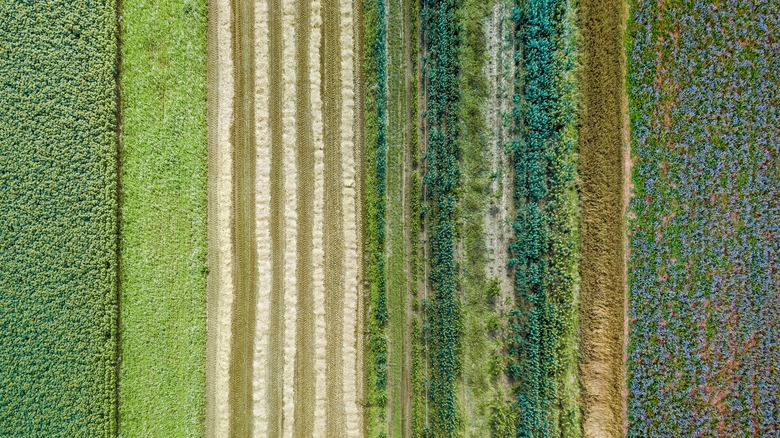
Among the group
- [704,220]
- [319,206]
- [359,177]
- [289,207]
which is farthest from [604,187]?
[289,207]

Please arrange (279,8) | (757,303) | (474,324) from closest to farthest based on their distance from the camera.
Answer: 1. (757,303)
2. (474,324)
3. (279,8)

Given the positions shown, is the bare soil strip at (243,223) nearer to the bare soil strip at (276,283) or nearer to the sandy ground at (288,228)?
the sandy ground at (288,228)

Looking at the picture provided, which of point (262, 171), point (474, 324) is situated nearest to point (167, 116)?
point (262, 171)

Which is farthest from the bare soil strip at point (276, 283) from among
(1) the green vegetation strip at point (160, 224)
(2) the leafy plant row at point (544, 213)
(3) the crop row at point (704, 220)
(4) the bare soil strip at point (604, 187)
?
(3) the crop row at point (704, 220)

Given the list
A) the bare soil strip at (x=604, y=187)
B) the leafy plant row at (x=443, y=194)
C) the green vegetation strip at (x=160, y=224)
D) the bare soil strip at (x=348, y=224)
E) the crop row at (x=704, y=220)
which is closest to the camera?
the crop row at (x=704, y=220)

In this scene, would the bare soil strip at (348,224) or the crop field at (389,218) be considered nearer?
the crop field at (389,218)

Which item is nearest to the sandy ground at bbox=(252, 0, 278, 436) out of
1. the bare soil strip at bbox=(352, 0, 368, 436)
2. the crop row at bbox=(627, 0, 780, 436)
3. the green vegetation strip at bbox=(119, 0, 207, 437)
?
the green vegetation strip at bbox=(119, 0, 207, 437)

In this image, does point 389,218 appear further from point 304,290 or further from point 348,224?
point 304,290

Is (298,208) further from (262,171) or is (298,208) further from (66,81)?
(66,81)
